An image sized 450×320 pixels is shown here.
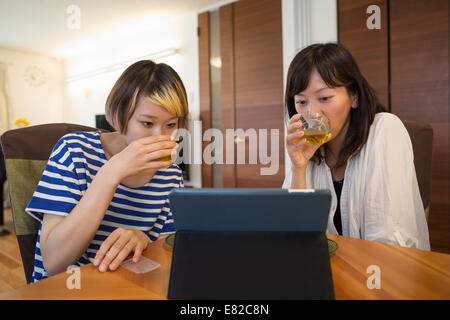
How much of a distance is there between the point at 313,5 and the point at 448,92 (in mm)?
1553

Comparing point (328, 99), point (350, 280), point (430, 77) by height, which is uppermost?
point (430, 77)

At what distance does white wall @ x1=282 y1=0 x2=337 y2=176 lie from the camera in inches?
118

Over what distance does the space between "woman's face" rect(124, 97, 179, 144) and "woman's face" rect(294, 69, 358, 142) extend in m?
0.65

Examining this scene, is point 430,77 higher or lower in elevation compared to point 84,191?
higher

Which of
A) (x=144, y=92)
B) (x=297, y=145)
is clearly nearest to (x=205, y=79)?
(x=297, y=145)

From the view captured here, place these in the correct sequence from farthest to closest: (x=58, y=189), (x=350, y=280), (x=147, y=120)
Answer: (x=147, y=120)
(x=58, y=189)
(x=350, y=280)

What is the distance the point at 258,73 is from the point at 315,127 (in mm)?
2682

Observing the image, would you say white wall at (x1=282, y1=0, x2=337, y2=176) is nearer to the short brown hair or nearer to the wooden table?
the short brown hair

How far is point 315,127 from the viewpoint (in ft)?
3.57

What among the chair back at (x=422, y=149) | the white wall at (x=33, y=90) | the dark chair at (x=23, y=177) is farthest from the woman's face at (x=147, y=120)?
the white wall at (x=33, y=90)

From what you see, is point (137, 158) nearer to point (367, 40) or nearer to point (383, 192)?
point (383, 192)

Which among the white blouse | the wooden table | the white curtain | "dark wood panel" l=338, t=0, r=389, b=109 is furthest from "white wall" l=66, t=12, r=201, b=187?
A: the wooden table
